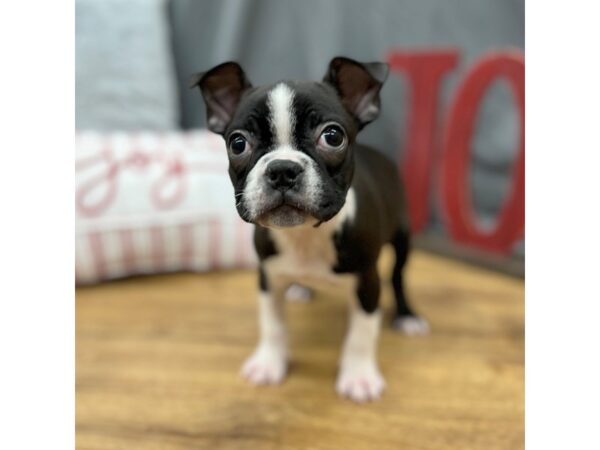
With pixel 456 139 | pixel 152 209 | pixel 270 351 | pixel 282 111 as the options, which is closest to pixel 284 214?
pixel 282 111

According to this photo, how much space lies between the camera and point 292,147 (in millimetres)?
935

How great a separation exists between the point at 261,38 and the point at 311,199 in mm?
1663

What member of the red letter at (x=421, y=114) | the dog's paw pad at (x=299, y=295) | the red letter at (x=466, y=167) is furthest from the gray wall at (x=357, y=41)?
the dog's paw pad at (x=299, y=295)

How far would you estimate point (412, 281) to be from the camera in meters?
1.90

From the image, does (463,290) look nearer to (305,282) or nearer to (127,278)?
(305,282)

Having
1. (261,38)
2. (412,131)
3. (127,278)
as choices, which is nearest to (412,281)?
(412,131)

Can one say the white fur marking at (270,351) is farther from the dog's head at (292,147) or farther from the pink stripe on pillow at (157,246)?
the pink stripe on pillow at (157,246)

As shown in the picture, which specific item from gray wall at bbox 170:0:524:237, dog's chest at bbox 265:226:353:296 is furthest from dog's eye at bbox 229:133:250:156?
gray wall at bbox 170:0:524:237

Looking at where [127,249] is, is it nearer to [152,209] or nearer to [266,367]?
[152,209]

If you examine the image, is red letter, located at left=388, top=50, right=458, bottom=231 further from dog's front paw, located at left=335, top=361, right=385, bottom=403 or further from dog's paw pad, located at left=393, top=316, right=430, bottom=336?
dog's front paw, located at left=335, top=361, right=385, bottom=403

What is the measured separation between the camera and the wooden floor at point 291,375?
3.57 feet

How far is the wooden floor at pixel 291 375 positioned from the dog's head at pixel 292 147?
48cm

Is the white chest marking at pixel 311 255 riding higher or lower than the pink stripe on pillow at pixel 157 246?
higher

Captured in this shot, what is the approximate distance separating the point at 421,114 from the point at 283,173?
1.42 metres
